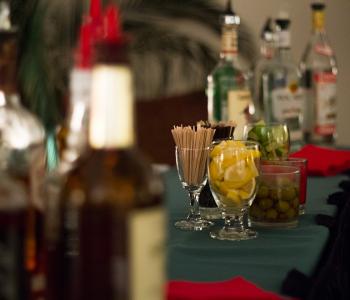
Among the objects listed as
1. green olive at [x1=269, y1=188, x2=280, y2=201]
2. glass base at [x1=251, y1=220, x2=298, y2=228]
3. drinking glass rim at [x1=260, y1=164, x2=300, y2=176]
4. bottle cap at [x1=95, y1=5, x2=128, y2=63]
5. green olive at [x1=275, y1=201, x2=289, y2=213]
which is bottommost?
A: glass base at [x1=251, y1=220, x2=298, y2=228]

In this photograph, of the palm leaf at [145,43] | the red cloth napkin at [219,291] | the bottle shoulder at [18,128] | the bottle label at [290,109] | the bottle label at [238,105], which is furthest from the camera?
the palm leaf at [145,43]

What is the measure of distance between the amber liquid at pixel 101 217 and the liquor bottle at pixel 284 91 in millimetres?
1449

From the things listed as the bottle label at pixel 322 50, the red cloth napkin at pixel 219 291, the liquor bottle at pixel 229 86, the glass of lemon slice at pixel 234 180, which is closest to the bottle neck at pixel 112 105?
the red cloth napkin at pixel 219 291

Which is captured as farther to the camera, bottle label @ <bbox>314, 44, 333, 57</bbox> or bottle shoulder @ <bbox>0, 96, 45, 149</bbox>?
bottle label @ <bbox>314, 44, 333, 57</bbox>

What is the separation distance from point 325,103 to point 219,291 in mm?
1428

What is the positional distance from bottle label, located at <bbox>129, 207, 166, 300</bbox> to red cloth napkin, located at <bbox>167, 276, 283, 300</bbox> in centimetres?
28

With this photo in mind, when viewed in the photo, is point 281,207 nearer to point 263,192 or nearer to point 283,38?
point 263,192

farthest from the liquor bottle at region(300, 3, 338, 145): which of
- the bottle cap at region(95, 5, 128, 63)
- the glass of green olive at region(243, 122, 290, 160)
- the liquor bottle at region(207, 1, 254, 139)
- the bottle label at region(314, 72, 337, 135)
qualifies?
the bottle cap at region(95, 5, 128, 63)

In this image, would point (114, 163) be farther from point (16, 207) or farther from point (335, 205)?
point (335, 205)

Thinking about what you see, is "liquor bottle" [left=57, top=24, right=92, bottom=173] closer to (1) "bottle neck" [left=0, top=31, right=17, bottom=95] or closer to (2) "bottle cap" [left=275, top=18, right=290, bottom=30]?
(1) "bottle neck" [left=0, top=31, right=17, bottom=95]

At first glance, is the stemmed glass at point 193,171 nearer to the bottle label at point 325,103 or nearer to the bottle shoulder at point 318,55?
the bottle label at point 325,103

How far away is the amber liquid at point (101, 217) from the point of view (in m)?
0.52

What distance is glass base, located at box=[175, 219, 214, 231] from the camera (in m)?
1.21

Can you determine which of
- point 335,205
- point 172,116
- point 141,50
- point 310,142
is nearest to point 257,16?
point 141,50
